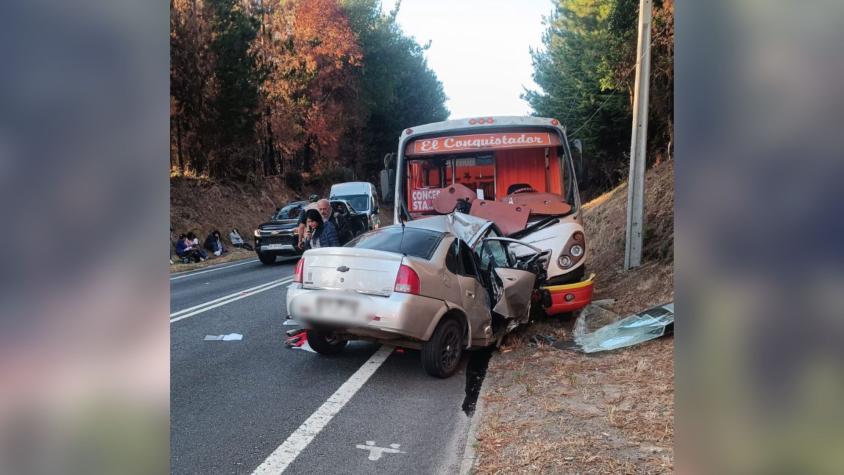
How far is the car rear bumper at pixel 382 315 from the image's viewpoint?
18.7ft

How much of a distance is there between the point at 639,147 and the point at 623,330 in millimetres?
4821

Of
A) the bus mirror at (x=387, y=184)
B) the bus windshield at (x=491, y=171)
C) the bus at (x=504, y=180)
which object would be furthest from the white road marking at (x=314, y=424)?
the bus mirror at (x=387, y=184)

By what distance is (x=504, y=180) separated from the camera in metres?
10.5

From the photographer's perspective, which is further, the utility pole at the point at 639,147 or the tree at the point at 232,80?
the tree at the point at 232,80

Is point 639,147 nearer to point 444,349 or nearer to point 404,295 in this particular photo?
point 444,349

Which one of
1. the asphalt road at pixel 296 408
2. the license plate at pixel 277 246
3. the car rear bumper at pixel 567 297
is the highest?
the car rear bumper at pixel 567 297

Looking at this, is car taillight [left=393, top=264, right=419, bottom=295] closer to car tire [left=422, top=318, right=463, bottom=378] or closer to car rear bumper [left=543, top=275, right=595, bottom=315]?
car tire [left=422, top=318, right=463, bottom=378]

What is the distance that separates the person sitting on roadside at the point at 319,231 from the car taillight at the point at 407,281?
9.86 feet

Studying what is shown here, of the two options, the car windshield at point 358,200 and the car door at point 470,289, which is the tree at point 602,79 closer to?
the car windshield at point 358,200

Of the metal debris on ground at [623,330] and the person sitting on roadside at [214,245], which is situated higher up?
the metal debris on ground at [623,330]
